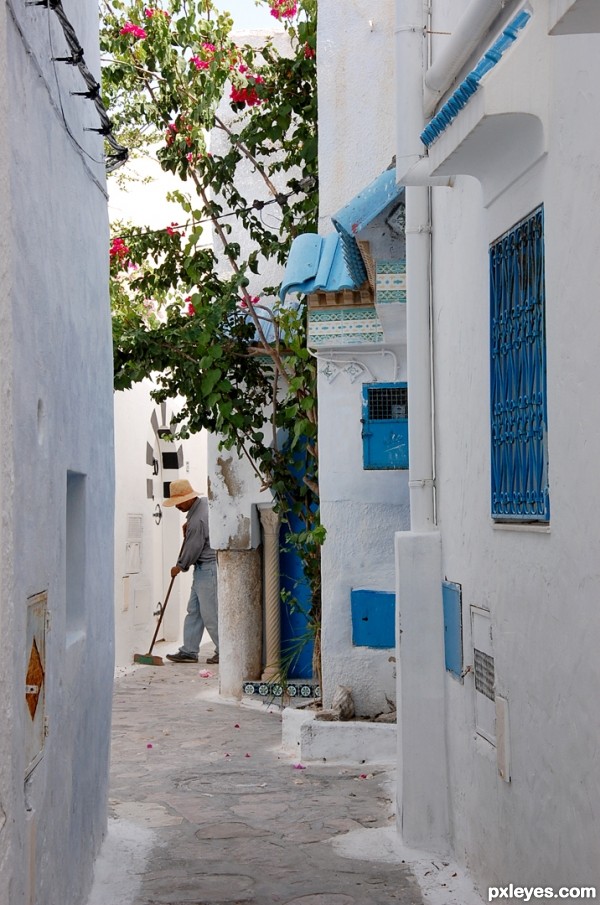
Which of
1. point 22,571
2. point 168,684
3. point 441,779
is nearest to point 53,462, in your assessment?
point 22,571

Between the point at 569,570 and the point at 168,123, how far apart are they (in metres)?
7.71

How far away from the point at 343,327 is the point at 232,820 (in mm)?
3658

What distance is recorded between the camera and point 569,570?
3811 mm

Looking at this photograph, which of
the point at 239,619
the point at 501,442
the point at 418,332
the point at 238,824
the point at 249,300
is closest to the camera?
the point at 501,442

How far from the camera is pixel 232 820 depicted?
264 inches

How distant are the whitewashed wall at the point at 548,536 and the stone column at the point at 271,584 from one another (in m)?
5.82

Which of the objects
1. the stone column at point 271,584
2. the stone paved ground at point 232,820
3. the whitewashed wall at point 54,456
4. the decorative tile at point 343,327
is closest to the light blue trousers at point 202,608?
the stone column at point 271,584

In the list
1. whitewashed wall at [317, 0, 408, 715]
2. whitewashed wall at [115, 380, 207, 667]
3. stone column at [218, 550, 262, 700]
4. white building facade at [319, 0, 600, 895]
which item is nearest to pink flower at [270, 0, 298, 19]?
whitewashed wall at [317, 0, 408, 715]

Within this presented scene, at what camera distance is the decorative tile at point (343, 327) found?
28.6 feet

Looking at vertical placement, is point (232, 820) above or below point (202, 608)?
below

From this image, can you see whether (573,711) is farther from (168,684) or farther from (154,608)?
(154,608)

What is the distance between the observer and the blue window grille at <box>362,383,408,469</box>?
8.13 meters

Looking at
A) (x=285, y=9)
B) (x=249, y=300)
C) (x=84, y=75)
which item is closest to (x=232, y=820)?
(x=84, y=75)

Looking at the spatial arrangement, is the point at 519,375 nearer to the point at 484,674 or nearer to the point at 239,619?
the point at 484,674
